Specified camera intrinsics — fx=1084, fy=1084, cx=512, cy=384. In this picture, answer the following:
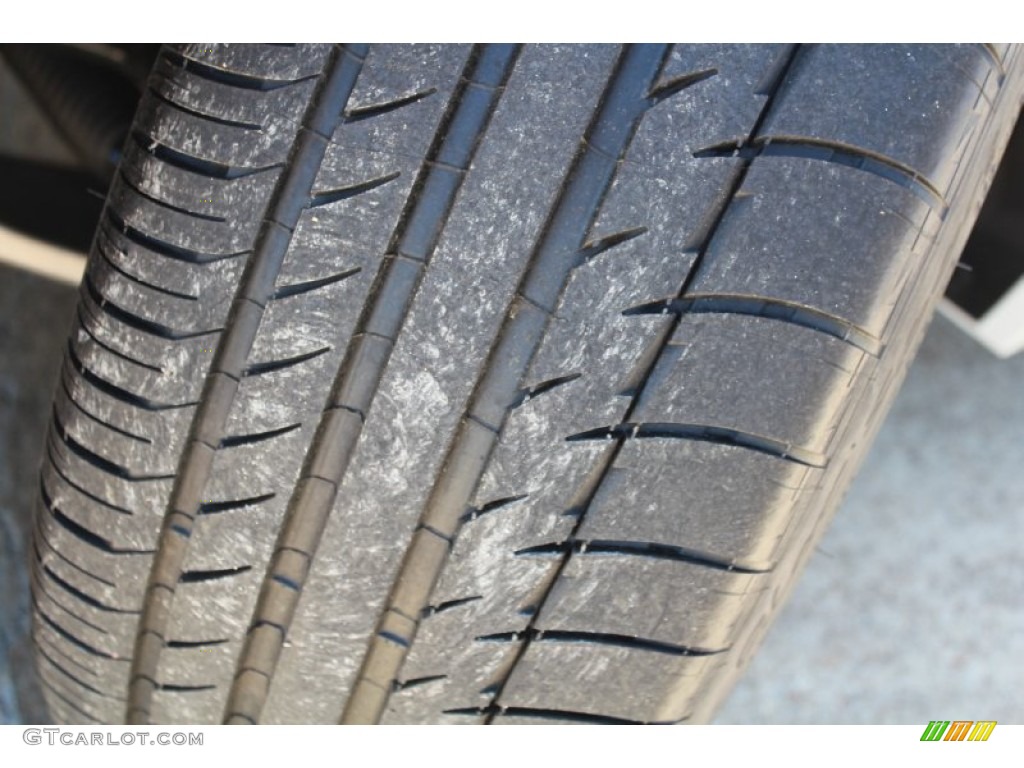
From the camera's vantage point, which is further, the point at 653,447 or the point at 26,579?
the point at 26,579

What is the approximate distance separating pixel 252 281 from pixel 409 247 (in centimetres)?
10

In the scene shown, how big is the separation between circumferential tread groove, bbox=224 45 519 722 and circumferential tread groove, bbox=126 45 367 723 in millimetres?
56

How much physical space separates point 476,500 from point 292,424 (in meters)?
0.12

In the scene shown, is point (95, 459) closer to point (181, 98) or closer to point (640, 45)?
point (181, 98)

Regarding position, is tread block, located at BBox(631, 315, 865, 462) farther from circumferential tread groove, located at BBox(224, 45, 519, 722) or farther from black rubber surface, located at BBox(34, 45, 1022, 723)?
circumferential tread groove, located at BBox(224, 45, 519, 722)

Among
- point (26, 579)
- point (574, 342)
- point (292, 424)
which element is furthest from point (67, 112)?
point (574, 342)

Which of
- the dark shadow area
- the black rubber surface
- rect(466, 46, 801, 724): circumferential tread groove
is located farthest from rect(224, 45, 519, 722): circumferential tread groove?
the dark shadow area

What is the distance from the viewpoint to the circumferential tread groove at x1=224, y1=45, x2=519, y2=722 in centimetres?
58

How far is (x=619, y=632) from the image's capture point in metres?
0.66
